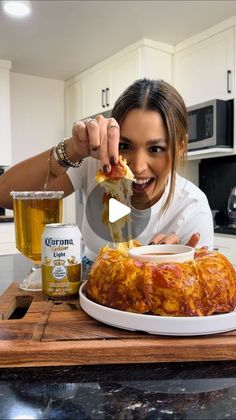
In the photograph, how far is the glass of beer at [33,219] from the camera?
0.80 m

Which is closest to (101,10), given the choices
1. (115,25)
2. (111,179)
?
(115,25)

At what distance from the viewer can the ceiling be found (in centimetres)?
221

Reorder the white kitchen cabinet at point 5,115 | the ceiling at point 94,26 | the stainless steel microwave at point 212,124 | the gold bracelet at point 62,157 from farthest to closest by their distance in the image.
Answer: the white kitchen cabinet at point 5,115 < the stainless steel microwave at point 212,124 < the ceiling at point 94,26 < the gold bracelet at point 62,157

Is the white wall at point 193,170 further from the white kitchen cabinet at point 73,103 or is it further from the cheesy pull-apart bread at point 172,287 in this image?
the cheesy pull-apart bread at point 172,287

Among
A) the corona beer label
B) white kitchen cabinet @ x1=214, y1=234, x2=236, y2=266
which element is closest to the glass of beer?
the corona beer label

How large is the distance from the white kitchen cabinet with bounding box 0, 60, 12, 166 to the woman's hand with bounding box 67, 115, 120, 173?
2.54 meters

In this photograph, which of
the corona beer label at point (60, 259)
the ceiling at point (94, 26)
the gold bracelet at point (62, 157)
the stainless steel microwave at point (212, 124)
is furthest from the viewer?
the stainless steel microwave at point (212, 124)

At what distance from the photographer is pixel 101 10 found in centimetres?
226

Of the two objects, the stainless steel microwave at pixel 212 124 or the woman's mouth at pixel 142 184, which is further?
the stainless steel microwave at pixel 212 124

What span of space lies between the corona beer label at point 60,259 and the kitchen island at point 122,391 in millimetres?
238

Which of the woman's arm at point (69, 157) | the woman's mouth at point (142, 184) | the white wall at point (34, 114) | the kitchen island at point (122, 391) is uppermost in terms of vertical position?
the white wall at point (34, 114)

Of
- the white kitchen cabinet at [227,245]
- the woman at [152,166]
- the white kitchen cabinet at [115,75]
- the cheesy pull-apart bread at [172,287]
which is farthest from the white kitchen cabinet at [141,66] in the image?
the cheesy pull-apart bread at [172,287]

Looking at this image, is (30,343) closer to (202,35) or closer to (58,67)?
(202,35)

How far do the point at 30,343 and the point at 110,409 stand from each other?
17 centimetres
